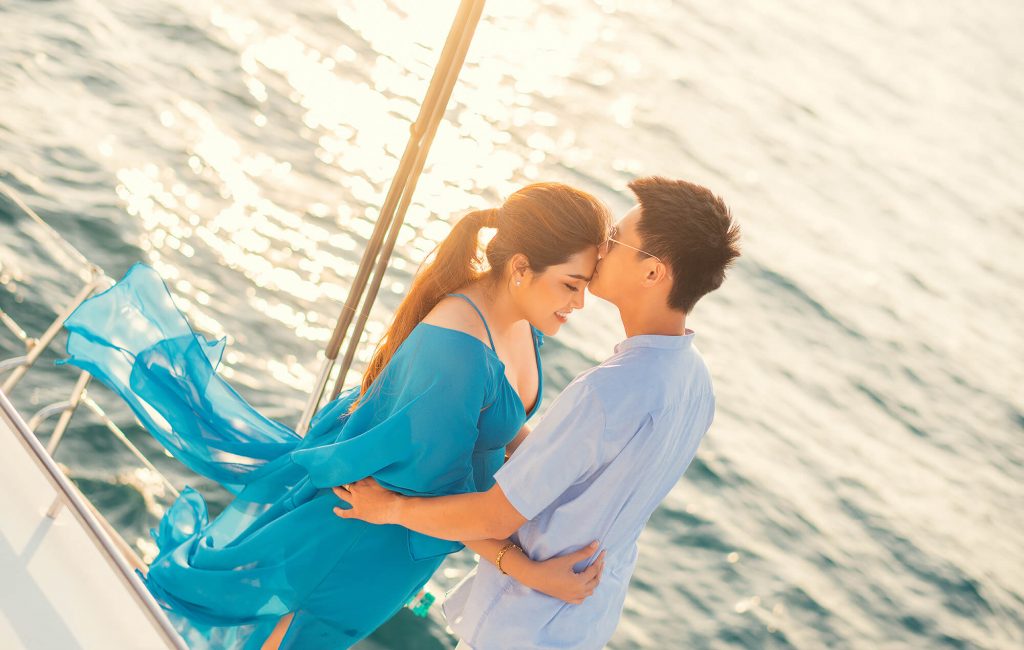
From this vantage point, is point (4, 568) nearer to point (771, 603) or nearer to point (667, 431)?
point (667, 431)

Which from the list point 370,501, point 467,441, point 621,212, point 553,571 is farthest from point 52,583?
point 621,212

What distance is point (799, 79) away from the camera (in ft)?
46.6

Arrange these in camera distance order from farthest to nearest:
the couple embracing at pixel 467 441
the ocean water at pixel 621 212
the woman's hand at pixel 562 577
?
the ocean water at pixel 621 212, the woman's hand at pixel 562 577, the couple embracing at pixel 467 441

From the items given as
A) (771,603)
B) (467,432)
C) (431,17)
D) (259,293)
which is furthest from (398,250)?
(467,432)

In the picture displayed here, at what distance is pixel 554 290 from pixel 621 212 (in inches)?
284

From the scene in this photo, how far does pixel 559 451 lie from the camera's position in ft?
6.37

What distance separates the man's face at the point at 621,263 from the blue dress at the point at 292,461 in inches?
11.4

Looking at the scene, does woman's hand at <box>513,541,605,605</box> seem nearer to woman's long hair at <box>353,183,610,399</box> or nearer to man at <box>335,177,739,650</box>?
man at <box>335,177,739,650</box>

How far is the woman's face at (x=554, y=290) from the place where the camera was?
7.06ft

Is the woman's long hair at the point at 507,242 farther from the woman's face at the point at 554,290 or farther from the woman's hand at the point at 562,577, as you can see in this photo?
the woman's hand at the point at 562,577

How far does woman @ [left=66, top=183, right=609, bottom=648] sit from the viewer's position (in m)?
2.18

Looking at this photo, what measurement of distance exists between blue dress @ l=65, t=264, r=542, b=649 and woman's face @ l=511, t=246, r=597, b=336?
0.37ft

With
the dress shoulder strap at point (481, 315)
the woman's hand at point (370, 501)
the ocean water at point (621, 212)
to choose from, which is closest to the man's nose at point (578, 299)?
the dress shoulder strap at point (481, 315)

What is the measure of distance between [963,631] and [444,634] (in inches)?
162
